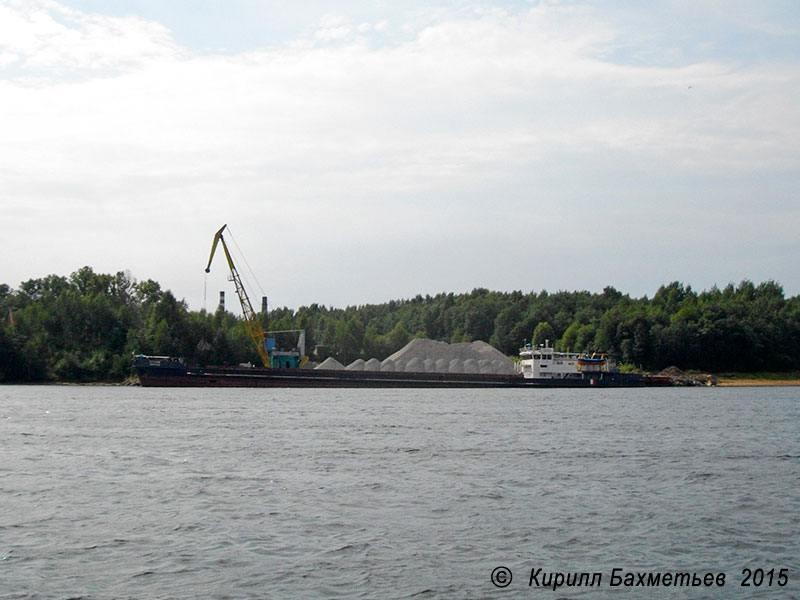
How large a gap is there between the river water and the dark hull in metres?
62.2

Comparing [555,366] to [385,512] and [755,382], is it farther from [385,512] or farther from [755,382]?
[385,512]

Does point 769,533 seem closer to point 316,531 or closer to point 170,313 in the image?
point 316,531

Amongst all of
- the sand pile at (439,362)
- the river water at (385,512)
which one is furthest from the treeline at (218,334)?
the river water at (385,512)

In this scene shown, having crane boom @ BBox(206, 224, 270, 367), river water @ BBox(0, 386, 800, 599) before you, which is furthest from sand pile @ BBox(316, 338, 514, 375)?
river water @ BBox(0, 386, 800, 599)

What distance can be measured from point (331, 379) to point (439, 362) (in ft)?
95.7

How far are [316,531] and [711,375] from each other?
131 meters

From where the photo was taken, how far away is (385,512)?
2161 cm

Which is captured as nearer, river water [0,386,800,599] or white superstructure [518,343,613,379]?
river water [0,386,800,599]

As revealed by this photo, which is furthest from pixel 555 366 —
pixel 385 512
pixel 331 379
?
pixel 385 512

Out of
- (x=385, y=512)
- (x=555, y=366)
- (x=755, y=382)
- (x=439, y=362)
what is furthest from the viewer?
(x=755, y=382)

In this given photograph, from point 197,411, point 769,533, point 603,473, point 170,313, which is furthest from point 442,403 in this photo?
point 170,313

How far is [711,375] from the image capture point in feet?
460

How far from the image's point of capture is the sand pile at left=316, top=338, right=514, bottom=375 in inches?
5162

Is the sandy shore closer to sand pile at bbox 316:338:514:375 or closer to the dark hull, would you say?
the dark hull
